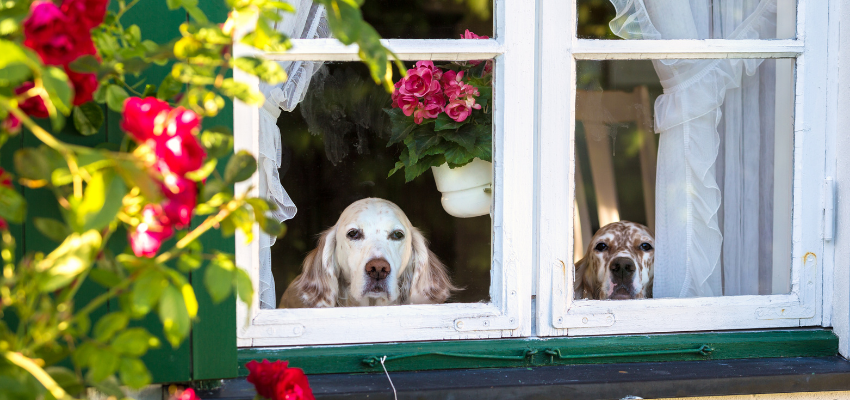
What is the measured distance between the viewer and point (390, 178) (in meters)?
1.96

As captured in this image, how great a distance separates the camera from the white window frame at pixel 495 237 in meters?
1.60

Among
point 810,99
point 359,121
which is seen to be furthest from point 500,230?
point 810,99

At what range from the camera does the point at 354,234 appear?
1961mm

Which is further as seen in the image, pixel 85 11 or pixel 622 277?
pixel 622 277

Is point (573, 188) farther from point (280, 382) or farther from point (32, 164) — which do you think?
point (32, 164)

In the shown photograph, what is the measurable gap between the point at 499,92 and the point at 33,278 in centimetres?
112

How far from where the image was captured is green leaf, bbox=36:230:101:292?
2.12 ft

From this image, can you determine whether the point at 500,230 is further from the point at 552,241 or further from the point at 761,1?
the point at 761,1

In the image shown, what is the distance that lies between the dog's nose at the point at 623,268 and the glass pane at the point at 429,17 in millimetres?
745

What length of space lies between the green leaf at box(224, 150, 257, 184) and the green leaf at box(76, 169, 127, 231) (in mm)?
229

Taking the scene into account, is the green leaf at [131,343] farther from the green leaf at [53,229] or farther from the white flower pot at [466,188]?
the white flower pot at [466,188]

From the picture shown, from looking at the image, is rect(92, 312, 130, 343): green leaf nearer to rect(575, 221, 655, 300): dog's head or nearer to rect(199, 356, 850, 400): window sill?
rect(199, 356, 850, 400): window sill

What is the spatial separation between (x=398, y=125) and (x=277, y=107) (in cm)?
35

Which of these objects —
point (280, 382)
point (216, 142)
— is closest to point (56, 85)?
point (216, 142)
